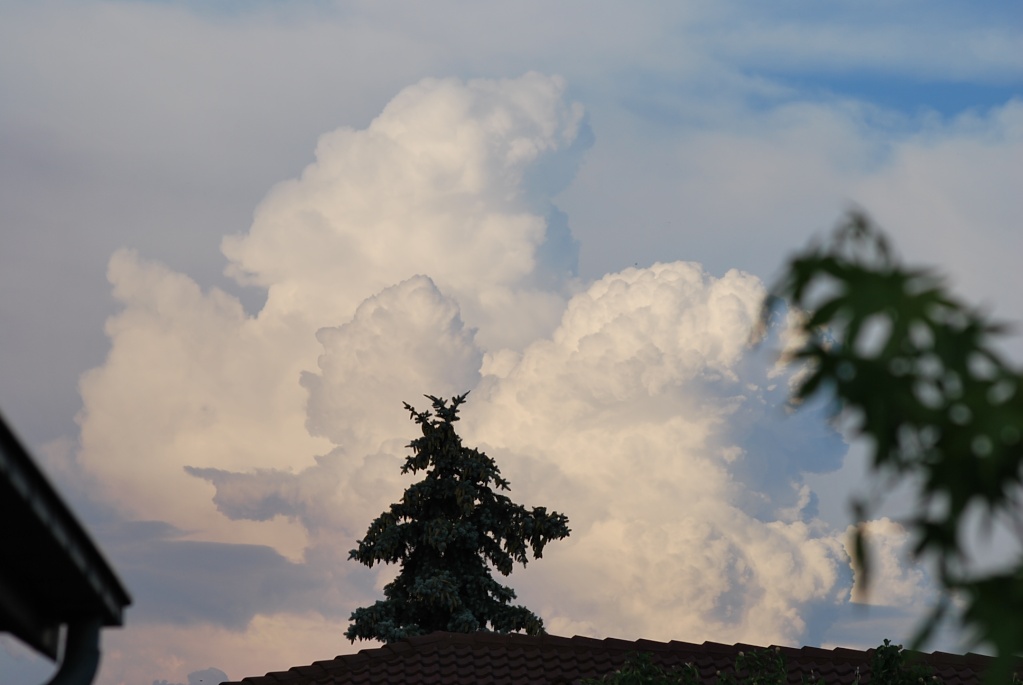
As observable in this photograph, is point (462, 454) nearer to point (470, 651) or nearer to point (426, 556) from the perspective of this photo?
point (426, 556)

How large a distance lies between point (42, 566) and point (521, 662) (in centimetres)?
1314

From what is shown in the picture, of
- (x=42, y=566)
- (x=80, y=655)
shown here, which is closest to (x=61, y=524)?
(x=42, y=566)

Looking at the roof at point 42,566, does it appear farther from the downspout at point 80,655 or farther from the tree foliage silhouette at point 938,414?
the tree foliage silhouette at point 938,414

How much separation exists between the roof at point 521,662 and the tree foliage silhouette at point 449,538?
9.70 m

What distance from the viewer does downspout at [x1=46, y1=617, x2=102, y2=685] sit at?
6723 mm

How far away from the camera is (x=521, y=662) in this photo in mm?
18453

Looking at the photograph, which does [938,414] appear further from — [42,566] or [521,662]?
[521,662]

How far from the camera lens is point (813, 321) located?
3.05 metres

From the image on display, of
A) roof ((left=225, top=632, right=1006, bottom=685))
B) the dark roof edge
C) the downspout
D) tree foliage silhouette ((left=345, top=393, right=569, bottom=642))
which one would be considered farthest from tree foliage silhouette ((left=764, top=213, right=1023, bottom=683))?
tree foliage silhouette ((left=345, top=393, right=569, bottom=642))

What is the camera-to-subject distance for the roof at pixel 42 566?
5.21 metres

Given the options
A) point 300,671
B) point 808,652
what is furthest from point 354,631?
point 808,652

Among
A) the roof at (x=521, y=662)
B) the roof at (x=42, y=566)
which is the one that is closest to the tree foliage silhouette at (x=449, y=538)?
the roof at (x=521, y=662)

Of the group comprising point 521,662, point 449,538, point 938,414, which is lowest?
point 938,414

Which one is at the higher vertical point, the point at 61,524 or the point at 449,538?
the point at 449,538
